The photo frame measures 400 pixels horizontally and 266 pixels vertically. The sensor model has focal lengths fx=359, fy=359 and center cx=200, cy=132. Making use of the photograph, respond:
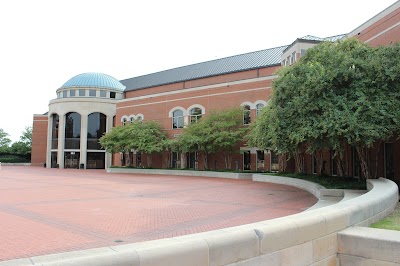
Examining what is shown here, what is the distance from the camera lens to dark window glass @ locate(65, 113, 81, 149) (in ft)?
174

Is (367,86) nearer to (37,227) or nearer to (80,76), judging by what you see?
(37,227)

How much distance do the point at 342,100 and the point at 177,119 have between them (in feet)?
91.4

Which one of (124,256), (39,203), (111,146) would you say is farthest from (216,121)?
(124,256)

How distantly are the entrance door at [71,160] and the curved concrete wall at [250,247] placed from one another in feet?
167

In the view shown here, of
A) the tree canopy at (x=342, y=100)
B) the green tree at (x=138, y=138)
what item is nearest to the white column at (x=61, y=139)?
the green tree at (x=138, y=138)

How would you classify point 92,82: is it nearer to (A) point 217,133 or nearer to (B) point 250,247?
(A) point 217,133

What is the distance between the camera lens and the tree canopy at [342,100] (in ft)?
44.2

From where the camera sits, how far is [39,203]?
13992 millimetres

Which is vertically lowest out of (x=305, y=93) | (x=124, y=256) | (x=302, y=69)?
(x=124, y=256)

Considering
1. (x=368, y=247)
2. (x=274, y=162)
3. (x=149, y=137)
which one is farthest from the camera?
(x=149, y=137)

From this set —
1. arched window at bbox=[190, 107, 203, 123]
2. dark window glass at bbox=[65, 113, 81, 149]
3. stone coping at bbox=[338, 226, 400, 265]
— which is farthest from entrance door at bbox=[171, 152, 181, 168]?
stone coping at bbox=[338, 226, 400, 265]

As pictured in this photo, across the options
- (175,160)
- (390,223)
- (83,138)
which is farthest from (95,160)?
(390,223)

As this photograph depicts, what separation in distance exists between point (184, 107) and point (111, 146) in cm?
965

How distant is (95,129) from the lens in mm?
52938
